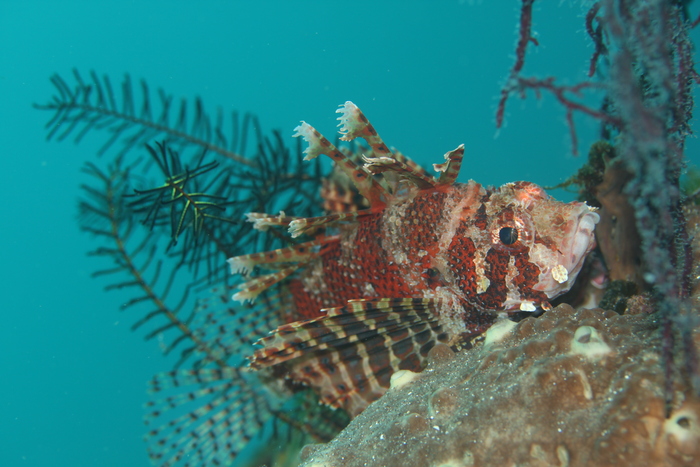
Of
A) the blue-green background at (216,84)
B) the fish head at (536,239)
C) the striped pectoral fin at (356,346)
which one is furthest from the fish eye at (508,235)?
the blue-green background at (216,84)

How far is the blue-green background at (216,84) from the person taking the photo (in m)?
38.9

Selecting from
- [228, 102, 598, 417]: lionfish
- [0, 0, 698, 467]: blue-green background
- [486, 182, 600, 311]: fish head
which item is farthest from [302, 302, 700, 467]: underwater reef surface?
[0, 0, 698, 467]: blue-green background

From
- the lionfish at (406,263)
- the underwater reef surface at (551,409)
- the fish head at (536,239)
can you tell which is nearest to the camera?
the underwater reef surface at (551,409)

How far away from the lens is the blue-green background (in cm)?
3888

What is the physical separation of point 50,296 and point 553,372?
4928 centimetres

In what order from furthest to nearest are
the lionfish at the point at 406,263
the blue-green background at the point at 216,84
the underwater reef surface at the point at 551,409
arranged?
1. the blue-green background at the point at 216,84
2. the lionfish at the point at 406,263
3. the underwater reef surface at the point at 551,409

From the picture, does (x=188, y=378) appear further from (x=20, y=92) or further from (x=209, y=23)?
(x=20, y=92)

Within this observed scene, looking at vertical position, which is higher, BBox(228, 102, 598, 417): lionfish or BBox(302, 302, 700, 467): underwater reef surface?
BBox(228, 102, 598, 417): lionfish

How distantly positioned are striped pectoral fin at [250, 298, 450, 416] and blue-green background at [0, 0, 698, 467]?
120 feet

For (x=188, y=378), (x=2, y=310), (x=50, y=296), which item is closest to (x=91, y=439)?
(x=50, y=296)

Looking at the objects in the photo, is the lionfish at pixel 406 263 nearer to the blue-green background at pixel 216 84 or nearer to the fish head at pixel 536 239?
the fish head at pixel 536 239

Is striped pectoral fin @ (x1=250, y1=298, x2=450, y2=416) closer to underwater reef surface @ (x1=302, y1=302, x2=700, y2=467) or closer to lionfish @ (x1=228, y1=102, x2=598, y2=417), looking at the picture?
lionfish @ (x1=228, y1=102, x2=598, y2=417)

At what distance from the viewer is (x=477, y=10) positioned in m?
49.5

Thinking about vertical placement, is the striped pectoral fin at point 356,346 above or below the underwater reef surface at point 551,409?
above
